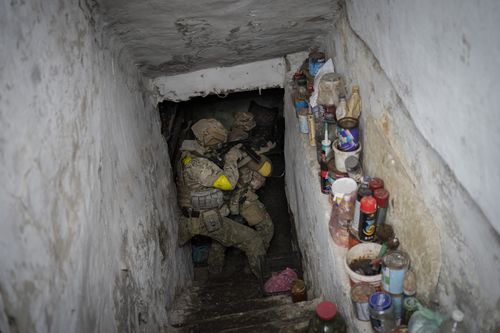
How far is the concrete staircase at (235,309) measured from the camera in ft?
11.1

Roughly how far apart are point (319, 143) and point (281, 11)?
117 centimetres

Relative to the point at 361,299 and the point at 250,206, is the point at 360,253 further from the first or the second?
the point at 250,206

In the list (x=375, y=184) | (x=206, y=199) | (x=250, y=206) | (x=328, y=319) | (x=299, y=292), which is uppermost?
(x=375, y=184)

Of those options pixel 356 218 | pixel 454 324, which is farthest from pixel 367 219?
pixel 454 324

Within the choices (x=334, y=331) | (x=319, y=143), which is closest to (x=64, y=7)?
(x=319, y=143)

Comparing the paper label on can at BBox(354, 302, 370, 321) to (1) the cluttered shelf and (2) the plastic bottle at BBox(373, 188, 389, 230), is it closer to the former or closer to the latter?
(1) the cluttered shelf

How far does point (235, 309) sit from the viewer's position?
14.2 ft

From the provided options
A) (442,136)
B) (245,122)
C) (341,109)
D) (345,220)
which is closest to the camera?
(442,136)

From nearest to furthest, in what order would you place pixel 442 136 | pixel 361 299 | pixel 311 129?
pixel 442 136 < pixel 361 299 < pixel 311 129

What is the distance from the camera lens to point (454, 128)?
1.54m

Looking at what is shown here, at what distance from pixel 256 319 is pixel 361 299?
164cm

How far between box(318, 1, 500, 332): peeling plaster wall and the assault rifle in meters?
2.88

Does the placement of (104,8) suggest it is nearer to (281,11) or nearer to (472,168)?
(281,11)

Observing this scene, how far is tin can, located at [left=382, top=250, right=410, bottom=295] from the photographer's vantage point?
2.04 m
